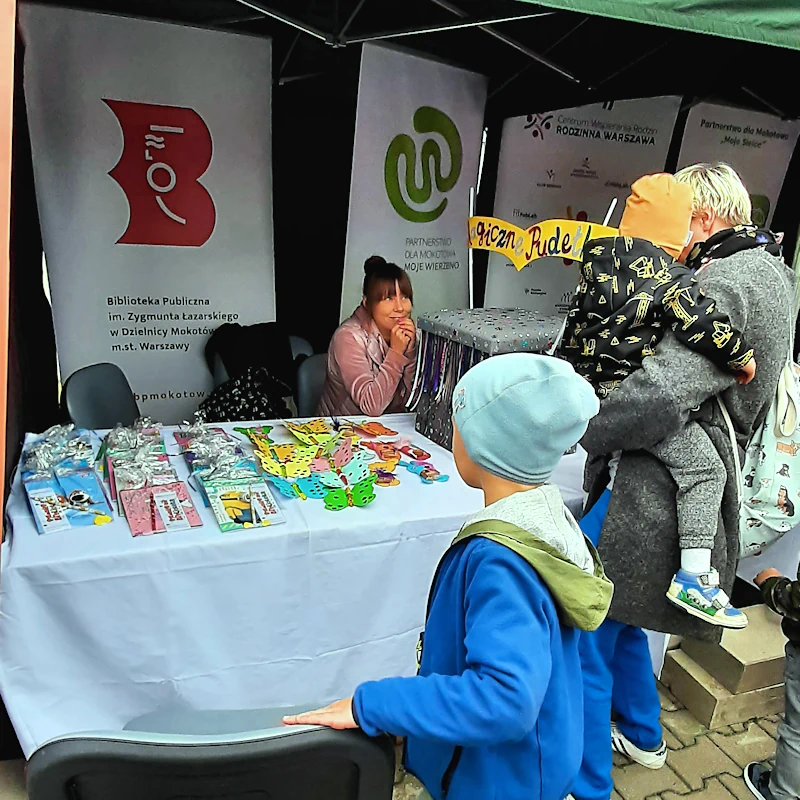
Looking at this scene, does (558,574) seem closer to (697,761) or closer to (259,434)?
(259,434)

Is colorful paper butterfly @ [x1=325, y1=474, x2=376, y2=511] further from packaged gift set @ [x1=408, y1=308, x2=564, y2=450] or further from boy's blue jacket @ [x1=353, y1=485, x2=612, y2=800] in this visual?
boy's blue jacket @ [x1=353, y1=485, x2=612, y2=800]

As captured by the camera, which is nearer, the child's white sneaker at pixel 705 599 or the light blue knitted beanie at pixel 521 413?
the light blue knitted beanie at pixel 521 413

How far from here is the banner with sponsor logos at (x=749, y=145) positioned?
3773mm

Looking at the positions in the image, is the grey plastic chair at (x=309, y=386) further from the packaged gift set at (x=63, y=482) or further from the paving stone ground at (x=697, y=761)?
the paving stone ground at (x=697, y=761)

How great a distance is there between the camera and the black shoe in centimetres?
179

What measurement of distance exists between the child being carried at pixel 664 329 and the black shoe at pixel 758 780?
68 centimetres

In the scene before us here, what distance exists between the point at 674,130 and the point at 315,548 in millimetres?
3307

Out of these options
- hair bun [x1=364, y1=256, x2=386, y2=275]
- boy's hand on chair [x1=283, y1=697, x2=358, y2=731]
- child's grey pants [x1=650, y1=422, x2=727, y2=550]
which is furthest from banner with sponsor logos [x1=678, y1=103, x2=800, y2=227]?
boy's hand on chair [x1=283, y1=697, x2=358, y2=731]

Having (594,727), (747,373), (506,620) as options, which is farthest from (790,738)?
(506,620)

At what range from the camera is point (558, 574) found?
2.89ft

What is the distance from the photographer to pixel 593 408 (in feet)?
3.05

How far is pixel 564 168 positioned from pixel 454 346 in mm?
1920

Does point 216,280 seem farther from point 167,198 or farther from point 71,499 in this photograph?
point 71,499

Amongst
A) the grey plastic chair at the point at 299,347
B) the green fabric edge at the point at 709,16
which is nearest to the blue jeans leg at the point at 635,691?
the green fabric edge at the point at 709,16
